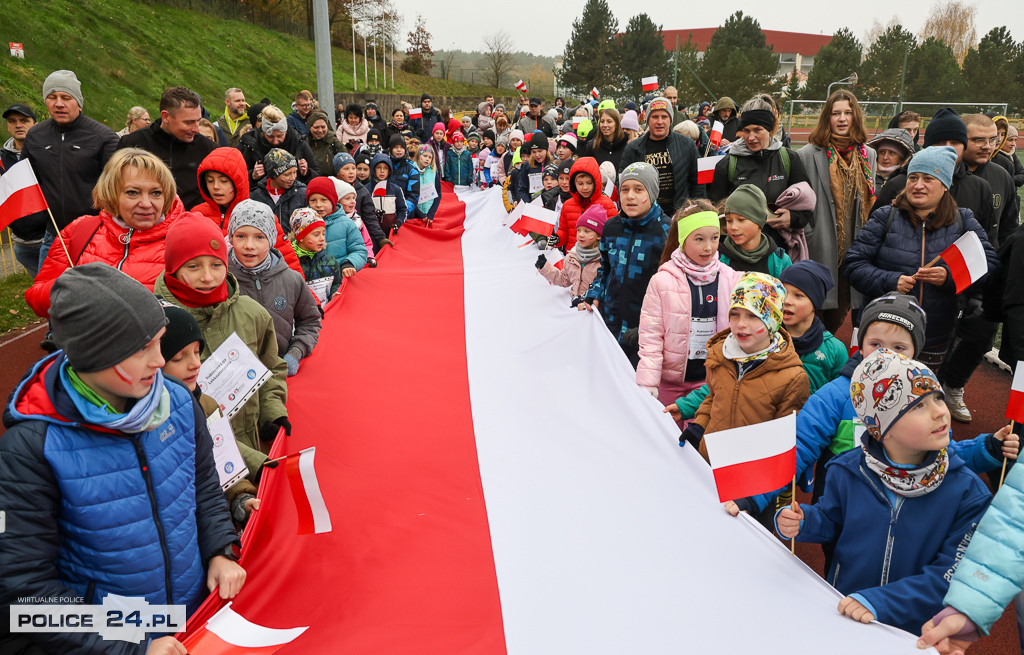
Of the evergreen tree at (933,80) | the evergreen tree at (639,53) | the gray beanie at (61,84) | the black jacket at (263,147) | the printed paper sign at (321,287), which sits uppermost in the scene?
the evergreen tree at (639,53)

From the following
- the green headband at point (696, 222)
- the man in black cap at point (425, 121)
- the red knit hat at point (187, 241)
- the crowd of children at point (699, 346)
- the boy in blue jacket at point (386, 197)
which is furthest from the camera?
the man in black cap at point (425, 121)

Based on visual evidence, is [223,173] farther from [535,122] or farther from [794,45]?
[794,45]

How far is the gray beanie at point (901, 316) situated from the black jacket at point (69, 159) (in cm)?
506

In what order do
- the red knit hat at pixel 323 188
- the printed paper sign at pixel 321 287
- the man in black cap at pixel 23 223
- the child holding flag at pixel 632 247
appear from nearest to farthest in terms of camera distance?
the child holding flag at pixel 632 247
the man in black cap at pixel 23 223
the printed paper sign at pixel 321 287
the red knit hat at pixel 323 188

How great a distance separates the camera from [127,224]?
11.0 ft

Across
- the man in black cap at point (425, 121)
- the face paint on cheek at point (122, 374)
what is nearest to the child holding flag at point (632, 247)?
the face paint on cheek at point (122, 374)

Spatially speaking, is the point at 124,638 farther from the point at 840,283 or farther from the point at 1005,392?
the point at 1005,392

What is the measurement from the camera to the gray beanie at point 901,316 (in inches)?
106

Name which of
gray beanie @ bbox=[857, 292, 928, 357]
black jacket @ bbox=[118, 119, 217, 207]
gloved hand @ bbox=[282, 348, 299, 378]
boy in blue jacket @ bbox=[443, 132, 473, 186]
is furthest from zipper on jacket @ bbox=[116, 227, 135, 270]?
boy in blue jacket @ bbox=[443, 132, 473, 186]

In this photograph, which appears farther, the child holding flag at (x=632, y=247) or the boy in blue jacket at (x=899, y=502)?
the child holding flag at (x=632, y=247)

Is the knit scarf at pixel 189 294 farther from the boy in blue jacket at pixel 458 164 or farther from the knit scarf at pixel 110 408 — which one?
the boy in blue jacket at pixel 458 164

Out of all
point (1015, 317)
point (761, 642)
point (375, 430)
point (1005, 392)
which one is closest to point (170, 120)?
point (375, 430)

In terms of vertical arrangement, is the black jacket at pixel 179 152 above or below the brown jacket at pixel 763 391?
above

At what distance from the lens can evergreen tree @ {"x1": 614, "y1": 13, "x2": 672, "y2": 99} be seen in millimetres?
46938
